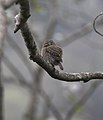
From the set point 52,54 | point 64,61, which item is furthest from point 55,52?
point 64,61

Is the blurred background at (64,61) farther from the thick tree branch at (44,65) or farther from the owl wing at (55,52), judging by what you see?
the thick tree branch at (44,65)

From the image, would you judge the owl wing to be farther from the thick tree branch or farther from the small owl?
the thick tree branch

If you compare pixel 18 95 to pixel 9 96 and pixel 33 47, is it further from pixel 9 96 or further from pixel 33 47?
pixel 33 47

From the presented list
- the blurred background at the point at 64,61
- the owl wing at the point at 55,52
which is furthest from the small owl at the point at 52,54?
the blurred background at the point at 64,61

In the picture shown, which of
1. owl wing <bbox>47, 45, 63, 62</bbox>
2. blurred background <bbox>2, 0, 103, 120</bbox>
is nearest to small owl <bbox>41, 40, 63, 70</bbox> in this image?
owl wing <bbox>47, 45, 63, 62</bbox>

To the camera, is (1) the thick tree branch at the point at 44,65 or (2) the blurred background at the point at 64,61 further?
(2) the blurred background at the point at 64,61

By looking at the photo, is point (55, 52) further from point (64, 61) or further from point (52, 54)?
point (64, 61)

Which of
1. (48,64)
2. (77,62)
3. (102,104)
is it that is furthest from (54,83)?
(48,64)
